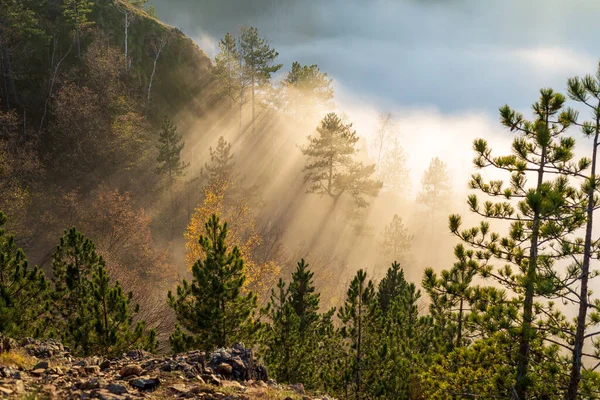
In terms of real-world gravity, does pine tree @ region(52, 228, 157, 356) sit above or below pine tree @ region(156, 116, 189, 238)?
below

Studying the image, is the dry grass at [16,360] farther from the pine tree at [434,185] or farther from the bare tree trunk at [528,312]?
the pine tree at [434,185]

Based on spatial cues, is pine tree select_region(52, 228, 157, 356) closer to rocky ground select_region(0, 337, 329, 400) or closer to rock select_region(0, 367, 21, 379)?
rocky ground select_region(0, 337, 329, 400)

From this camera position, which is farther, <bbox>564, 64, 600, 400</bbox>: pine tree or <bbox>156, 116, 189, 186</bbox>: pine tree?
<bbox>156, 116, 189, 186</bbox>: pine tree

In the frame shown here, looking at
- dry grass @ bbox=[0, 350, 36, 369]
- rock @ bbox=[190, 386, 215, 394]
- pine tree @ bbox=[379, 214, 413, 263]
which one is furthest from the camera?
pine tree @ bbox=[379, 214, 413, 263]

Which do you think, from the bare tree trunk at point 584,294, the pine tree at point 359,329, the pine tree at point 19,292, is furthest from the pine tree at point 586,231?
the pine tree at point 19,292

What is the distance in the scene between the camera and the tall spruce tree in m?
7.82

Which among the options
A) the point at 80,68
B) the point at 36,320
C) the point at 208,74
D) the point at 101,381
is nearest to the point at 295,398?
the point at 101,381

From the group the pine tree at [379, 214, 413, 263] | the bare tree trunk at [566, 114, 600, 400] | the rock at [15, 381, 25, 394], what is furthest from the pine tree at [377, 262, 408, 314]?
the pine tree at [379, 214, 413, 263]

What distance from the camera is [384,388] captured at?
12688 mm

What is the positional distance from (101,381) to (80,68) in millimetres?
50313

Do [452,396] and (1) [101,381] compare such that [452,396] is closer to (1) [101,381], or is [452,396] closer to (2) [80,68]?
(1) [101,381]

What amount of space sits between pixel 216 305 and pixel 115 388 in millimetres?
5885

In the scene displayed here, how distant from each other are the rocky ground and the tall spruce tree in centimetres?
598

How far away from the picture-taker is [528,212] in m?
8.30
